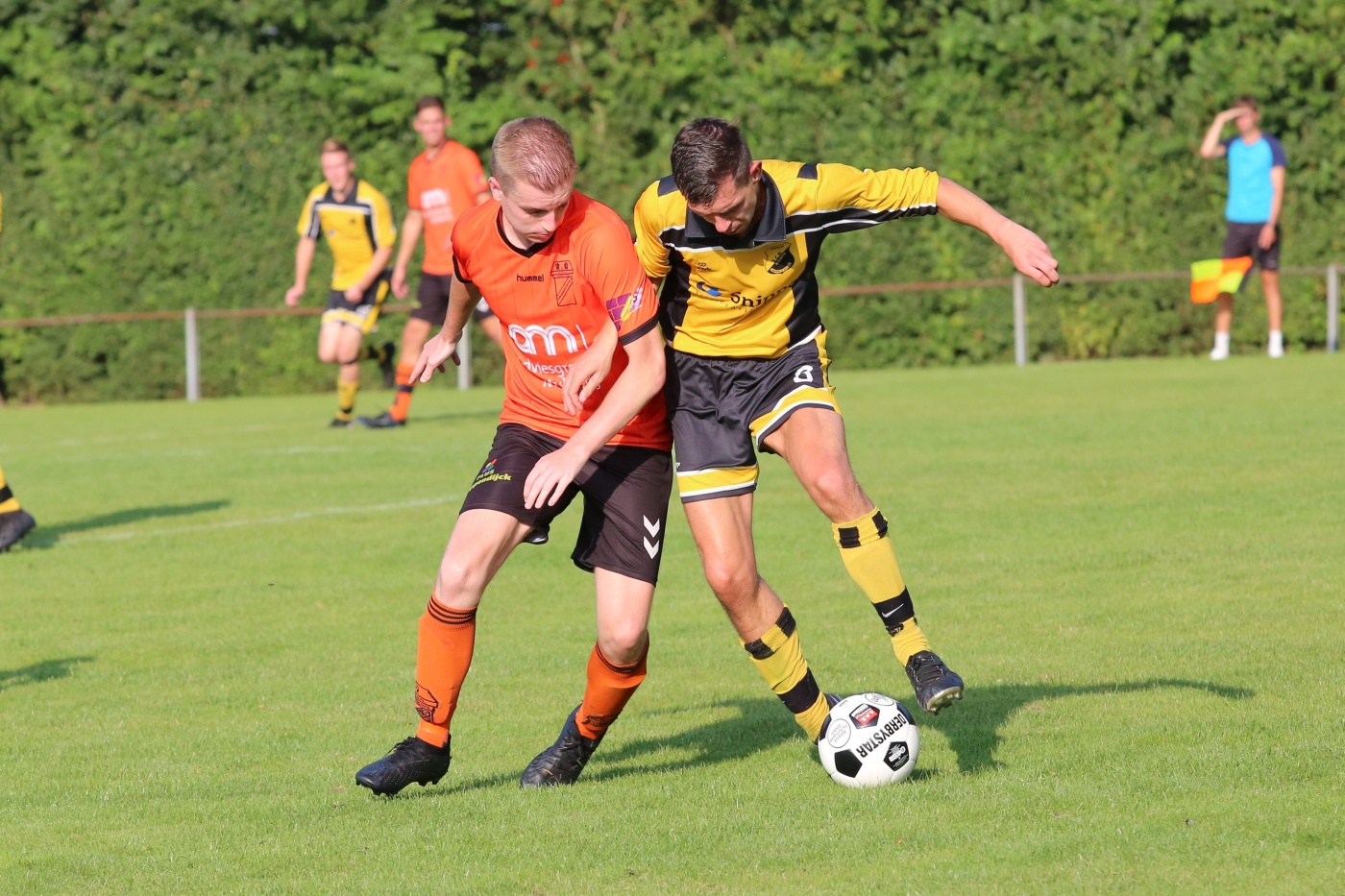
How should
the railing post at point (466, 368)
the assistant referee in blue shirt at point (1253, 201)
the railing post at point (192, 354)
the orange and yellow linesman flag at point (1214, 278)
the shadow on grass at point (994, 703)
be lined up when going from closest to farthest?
the shadow on grass at point (994, 703) → the orange and yellow linesman flag at point (1214, 278) → the assistant referee in blue shirt at point (1253, 201) → the railing post at point (466, 368) → the railing post at point (192, 354)

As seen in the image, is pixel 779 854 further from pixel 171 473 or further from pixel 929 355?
pixel 929 355

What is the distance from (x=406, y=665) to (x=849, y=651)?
6.04ft

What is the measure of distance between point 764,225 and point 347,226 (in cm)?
1195

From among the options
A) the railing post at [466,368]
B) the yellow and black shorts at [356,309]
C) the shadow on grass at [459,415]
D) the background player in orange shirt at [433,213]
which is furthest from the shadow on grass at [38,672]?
the railing post at [466,368]

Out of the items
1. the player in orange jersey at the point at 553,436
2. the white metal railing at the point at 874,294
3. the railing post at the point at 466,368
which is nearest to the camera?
the player in orange jersey at the point at 553,436

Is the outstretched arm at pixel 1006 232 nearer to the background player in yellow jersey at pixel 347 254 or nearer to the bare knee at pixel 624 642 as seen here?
the bare knee at pixel 624 642

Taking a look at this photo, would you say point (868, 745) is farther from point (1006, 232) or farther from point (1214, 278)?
point (1214, 278)

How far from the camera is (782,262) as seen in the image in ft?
19.1

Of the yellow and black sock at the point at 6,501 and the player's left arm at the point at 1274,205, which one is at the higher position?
the player's left arm at the point at 1274,205

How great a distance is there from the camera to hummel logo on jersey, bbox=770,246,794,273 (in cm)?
582

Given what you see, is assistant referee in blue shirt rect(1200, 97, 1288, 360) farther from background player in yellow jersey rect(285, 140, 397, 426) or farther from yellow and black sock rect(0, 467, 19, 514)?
yellow and black sock rect(0, 467, 19, 514)

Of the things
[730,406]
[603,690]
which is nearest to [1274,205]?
[730,406]

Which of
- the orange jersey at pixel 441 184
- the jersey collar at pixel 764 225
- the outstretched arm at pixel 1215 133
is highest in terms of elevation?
the outstretched arm at pixel 1215 133

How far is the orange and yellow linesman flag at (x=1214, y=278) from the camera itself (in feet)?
31.4
